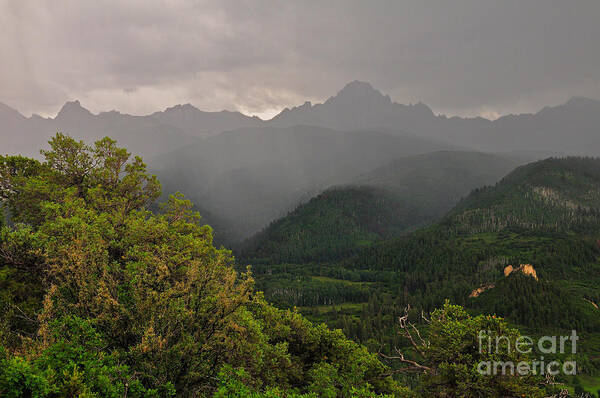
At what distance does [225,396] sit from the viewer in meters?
16.1

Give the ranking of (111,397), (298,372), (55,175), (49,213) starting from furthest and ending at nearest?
(55,175) → (298,372) → (49,213) → (111,397)

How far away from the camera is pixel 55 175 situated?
43312 millimetres

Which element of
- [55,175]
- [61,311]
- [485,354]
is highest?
[55,175]

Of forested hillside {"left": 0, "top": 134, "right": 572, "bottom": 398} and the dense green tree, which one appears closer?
the dense green tree

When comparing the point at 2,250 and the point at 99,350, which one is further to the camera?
the point at 2,250

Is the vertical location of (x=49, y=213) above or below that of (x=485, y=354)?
above

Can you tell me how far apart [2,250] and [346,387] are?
35471mm

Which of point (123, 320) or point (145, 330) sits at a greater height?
point (123, 320)

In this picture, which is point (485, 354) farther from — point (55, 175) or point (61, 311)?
point (55, 175)

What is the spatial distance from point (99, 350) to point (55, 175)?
123 ft

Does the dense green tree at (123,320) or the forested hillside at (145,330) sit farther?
the forested hillside at (145,330)

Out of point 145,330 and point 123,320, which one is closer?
point 145,330

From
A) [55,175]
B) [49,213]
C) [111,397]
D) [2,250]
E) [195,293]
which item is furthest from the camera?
[55,175]

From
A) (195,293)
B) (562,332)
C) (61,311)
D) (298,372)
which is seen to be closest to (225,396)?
(195,293)
